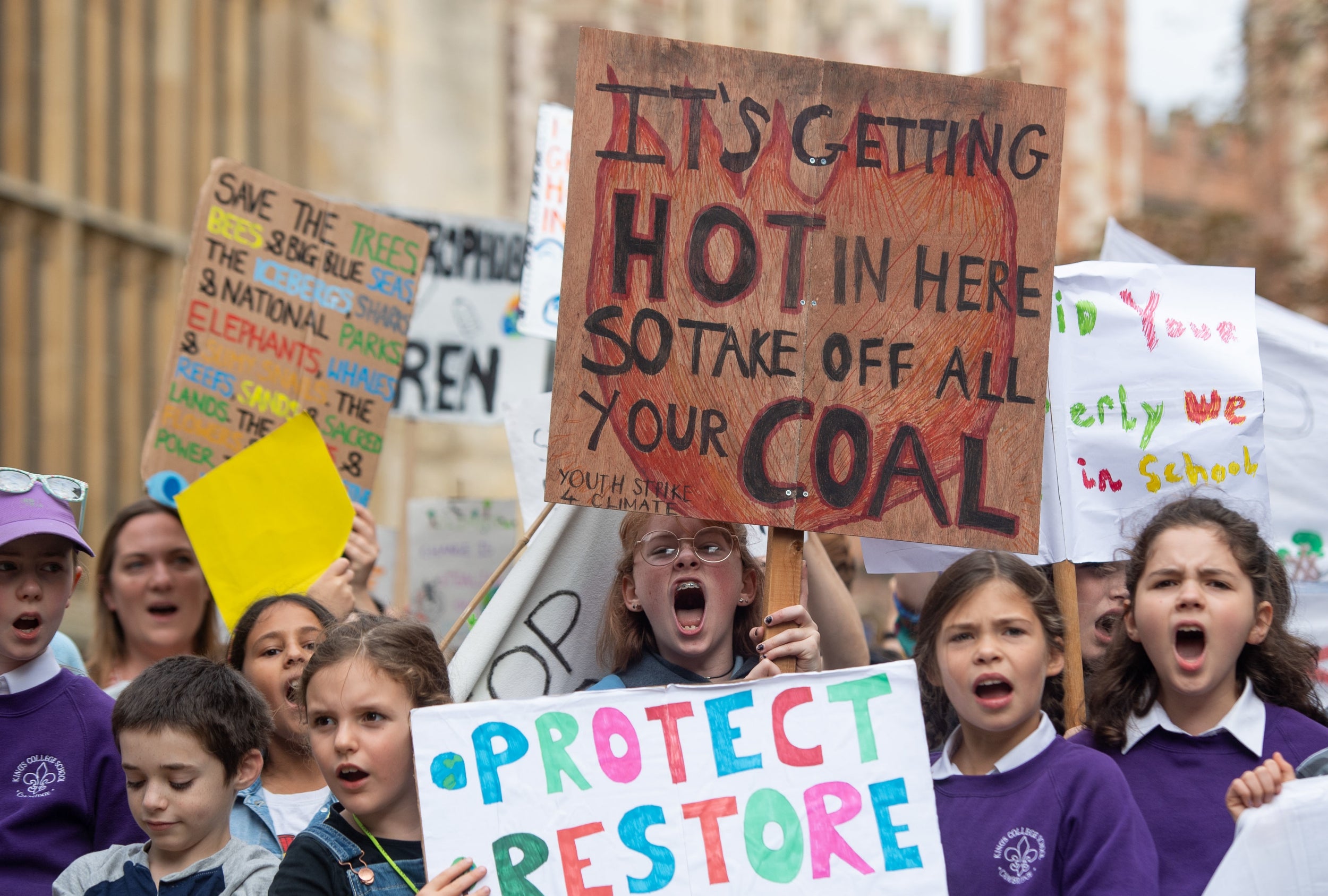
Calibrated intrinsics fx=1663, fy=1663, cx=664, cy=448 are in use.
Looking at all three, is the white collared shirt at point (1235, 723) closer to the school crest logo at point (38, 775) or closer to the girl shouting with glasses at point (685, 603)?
the girl shouting with glasses at point (685, 603)

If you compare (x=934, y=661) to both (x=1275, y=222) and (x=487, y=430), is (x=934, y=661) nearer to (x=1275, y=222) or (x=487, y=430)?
(x=487, y=430)

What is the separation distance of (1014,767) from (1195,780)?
0.39 metres

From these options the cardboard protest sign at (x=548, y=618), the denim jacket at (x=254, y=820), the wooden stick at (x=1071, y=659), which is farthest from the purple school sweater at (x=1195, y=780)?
the denim jacket at (x=254, y=820)

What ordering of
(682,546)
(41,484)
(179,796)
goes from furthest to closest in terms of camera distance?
(41,484), (682,546), (179,796)

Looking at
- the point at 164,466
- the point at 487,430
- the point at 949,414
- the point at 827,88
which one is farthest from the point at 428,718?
the point at 487,430

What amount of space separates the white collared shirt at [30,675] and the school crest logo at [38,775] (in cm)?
18

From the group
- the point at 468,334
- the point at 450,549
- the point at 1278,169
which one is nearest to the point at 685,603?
the point at 450,549

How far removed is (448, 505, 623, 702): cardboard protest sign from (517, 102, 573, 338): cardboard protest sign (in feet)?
5.87

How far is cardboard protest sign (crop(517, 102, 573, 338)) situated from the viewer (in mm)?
5848

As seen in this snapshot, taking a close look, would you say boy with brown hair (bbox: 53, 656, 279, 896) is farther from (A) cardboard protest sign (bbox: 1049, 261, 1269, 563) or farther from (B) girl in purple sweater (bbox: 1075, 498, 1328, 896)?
(A) cardboard protest sign (bbox: 1049, 261, 1269, 563)

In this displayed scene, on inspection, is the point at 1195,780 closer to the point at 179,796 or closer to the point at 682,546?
the point at 682,546

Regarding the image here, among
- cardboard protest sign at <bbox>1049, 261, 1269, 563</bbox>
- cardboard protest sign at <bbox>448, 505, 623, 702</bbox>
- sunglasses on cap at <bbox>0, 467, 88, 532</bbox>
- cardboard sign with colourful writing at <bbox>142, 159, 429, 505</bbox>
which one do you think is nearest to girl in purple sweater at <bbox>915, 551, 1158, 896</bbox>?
cardboard protest sign at <bbox>1049, 261, 1269, 563</bbox>

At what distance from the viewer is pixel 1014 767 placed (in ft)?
10.2

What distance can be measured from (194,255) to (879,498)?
287cm
